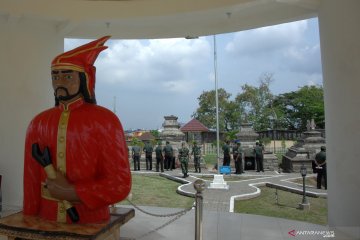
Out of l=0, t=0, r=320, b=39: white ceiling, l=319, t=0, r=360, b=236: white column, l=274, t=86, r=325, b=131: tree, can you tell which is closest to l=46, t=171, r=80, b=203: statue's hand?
l=319, t=0, r=360, b=236: white column

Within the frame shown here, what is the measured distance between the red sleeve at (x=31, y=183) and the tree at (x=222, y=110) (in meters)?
26.1

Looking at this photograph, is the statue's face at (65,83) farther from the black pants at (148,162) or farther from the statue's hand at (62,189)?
the black pants at (148,162)

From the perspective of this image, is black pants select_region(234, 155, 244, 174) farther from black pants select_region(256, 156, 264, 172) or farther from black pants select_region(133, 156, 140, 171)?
black pants select_region(133, 156, 140, 171)

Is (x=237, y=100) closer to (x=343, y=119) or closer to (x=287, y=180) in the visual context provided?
(x=287, y=180)

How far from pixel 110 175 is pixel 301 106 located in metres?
33.2

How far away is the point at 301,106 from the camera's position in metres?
32.6

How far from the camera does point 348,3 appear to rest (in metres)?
3.83

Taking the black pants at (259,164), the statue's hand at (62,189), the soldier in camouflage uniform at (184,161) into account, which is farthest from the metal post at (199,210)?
the black pants at (259,164)

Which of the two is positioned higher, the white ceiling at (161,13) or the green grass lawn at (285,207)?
the white ceiling at (161,13)

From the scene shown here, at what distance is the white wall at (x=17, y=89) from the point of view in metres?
5.25

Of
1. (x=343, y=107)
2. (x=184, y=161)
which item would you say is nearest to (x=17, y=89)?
(x=343, y=107)

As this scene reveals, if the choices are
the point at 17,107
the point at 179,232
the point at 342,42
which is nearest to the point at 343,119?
the point at 342,42

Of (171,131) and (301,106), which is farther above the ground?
(301,106)

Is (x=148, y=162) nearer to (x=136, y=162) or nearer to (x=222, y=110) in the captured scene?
(x=136, y=162)
